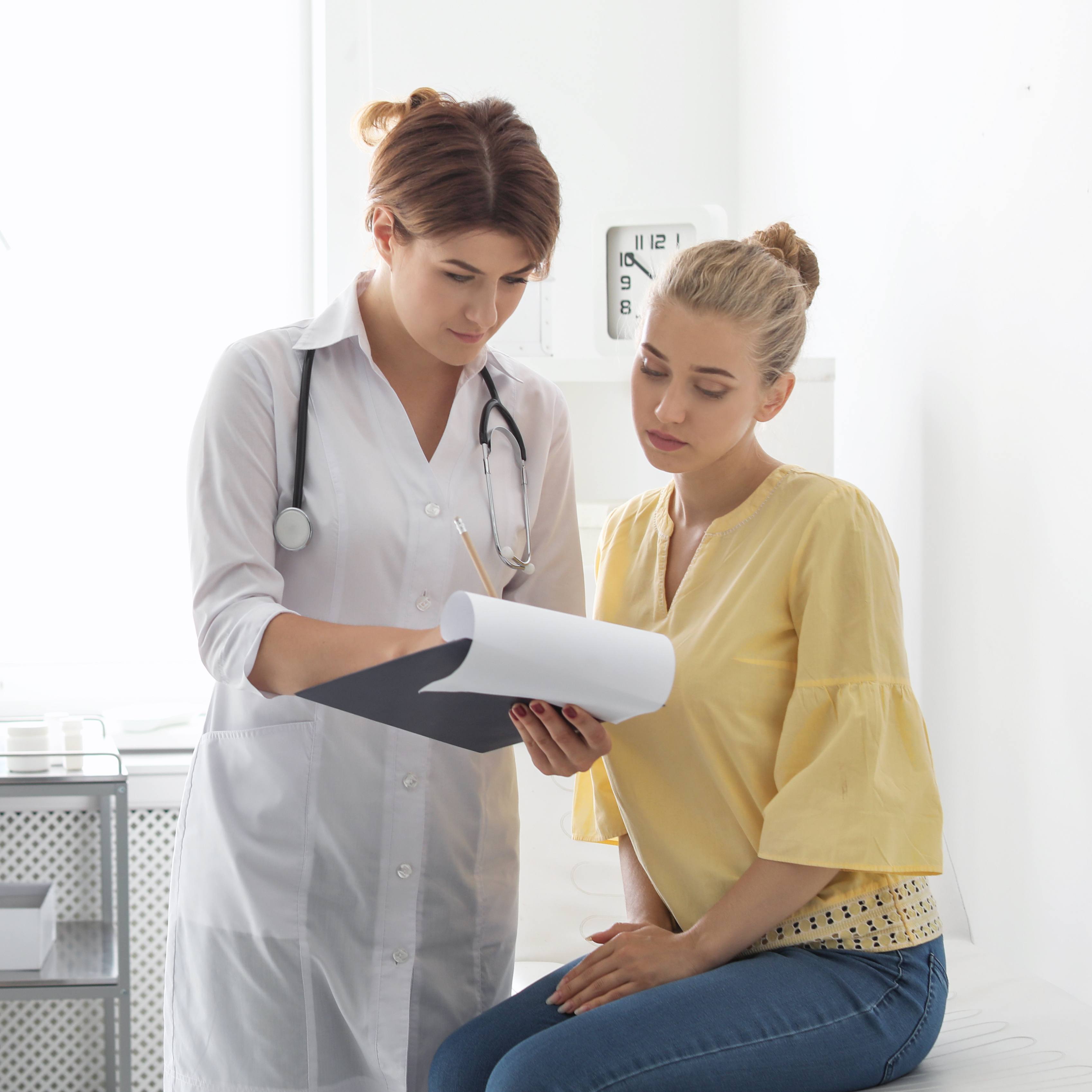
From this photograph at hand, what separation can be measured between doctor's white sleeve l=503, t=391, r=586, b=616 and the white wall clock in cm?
77

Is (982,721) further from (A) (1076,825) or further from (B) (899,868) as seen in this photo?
(B) (899,868)

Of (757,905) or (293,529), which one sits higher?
(293,529)

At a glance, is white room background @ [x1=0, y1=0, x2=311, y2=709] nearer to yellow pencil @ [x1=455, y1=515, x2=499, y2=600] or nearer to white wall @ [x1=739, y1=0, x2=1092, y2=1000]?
white wall @ [x1=739, y1=0, x2=1092, y2=1000]

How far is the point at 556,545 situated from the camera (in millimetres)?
1277

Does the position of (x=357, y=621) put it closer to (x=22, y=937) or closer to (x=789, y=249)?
(x=789, y=249)

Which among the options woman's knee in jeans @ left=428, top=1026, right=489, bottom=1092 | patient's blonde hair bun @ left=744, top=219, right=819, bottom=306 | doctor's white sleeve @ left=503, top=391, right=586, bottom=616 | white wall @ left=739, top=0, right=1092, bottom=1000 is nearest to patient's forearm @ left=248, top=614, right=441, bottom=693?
doctor's white sleeve @ left=503, top=391, right=586, bottom=616

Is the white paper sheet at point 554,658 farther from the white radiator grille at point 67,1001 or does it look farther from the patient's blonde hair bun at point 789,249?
the white radiator grille at point 67,1001

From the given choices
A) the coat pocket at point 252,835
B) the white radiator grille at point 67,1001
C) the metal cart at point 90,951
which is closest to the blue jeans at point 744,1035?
the coat pocket at point 252,835

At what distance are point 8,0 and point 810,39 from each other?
1766mm

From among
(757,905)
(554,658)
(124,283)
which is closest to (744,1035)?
(757,905)

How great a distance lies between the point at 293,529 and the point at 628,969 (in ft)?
1.75

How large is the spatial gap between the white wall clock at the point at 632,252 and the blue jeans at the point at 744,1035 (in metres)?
1.25

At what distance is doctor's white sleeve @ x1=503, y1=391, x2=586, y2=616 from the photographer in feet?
4.16

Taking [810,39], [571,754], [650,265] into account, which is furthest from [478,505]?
[810,39]
